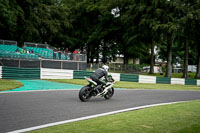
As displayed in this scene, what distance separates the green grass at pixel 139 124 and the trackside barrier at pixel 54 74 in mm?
15146

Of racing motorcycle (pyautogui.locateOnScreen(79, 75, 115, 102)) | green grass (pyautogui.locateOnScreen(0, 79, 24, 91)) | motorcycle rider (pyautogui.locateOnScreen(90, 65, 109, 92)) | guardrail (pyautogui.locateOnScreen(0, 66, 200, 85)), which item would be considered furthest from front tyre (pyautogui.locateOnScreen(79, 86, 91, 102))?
guardrail (pyautogui.locateOnScreen(0, 66, 200, 85))

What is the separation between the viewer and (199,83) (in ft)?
90.1

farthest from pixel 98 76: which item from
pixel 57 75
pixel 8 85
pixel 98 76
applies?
pixel 57 75

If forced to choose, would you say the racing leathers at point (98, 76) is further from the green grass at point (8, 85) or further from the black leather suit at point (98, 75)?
the green grass at point (8, 85)

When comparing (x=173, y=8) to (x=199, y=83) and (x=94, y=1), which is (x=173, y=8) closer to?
(x=199, y=83)

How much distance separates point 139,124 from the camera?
20.2 ft

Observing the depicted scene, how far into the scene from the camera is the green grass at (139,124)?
5482 mm

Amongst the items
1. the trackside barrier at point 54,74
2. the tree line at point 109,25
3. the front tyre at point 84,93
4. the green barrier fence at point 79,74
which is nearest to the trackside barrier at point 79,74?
the green barrier fence at point 79,74

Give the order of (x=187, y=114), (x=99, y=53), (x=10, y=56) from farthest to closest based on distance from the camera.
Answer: (x=99, y=53) < (x=10, y=56) < (x=187, y=114)

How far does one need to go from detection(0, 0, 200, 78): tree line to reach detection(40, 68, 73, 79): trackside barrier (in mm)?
10373

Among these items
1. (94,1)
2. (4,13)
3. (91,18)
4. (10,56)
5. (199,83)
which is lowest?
(199,83)

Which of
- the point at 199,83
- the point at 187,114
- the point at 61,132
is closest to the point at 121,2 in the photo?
the point at 199,83

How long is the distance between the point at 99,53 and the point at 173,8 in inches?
875

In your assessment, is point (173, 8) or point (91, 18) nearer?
point (173, 8)
